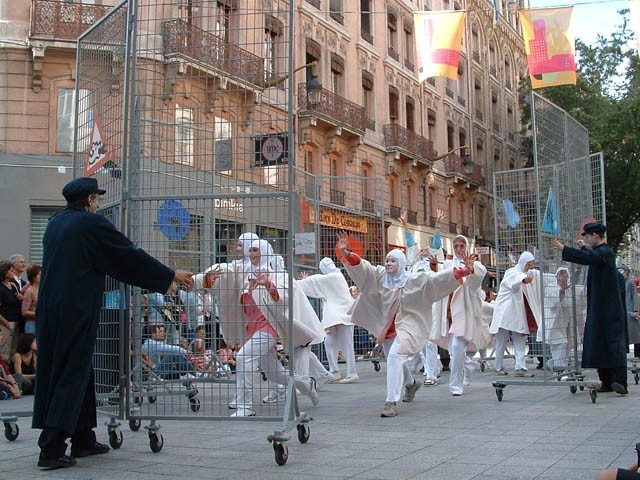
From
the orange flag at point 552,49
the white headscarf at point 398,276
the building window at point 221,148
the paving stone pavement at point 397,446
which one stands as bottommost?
the paving stone pavement at point 397,446

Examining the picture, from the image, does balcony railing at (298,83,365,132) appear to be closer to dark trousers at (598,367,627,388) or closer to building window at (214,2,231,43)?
dark trousers at (598,367,627,388)

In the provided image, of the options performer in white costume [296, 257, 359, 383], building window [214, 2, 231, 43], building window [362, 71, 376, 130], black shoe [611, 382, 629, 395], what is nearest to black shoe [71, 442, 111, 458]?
building window [214, 2, 231, 43]

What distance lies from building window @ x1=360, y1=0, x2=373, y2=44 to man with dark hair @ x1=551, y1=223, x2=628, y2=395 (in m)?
25.7

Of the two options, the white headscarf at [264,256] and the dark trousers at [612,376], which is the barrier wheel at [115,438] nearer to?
the white headscarf at [264,256]

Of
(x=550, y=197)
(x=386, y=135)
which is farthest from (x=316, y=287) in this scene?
(x=386, y=135)

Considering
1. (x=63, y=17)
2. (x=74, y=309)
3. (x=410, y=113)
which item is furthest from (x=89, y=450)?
(x=410, y=113)

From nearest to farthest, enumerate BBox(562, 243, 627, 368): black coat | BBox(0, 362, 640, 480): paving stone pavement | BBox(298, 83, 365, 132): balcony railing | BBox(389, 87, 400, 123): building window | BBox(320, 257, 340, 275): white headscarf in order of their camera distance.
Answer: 1. BBox(0, 362, 640, 480): paving stone pavement
2. BBox(562, 243, 627, 368): black coat
3. BBox(320, 257, 340, 275): white headscarf
4. BBox(298, 83, 365, 132): balcony railing
5. BBox(389, 87, 400, 123): building window

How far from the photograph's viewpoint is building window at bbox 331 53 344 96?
105 feet

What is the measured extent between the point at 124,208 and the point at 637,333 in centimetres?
1256

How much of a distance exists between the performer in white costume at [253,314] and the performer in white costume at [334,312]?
5.18 metres

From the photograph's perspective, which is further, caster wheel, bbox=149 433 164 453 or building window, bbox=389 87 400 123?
building window, bbox=389 87 400 123

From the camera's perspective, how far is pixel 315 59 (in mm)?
30688

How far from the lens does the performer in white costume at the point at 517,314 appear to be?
44.4ft

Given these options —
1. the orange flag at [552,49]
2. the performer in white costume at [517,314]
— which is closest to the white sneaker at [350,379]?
the performer in white costume at [517,314]
